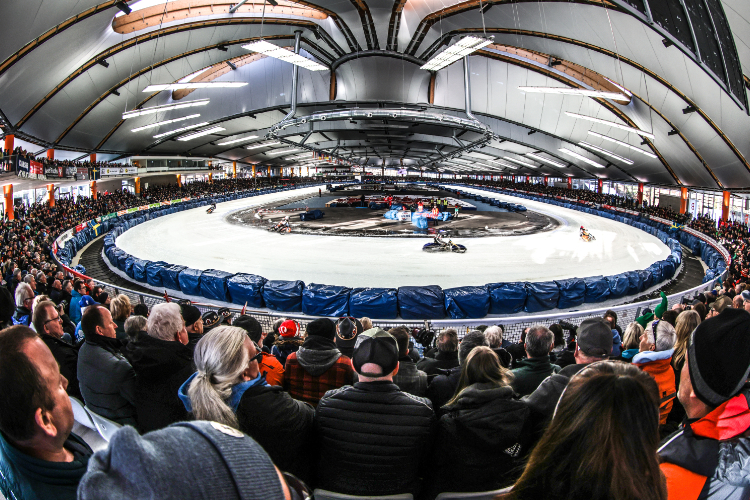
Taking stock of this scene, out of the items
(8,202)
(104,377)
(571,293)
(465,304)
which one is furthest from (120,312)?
(8,202)

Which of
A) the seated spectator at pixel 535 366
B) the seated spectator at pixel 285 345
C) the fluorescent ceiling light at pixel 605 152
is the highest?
the fluorescent ceiling light at pixel 605 152

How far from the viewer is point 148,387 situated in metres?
3.04

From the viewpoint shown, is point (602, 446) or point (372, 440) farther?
point (372, 440)

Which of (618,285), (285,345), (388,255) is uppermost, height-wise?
(285,345)

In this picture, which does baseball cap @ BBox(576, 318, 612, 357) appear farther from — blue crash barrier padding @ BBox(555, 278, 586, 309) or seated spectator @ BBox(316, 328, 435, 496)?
blue crash barrier padding @ BBox(555, 278, 586, 309)

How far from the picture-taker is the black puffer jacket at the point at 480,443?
7.88 feet

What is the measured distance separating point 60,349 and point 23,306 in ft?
13.8

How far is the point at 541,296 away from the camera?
13.6m

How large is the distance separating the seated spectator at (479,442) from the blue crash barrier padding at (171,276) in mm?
15528

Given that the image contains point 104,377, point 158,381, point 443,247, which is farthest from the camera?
point 443,247

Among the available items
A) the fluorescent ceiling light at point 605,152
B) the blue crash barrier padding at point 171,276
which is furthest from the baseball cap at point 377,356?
the fluorescent ceiling light at point 605,152

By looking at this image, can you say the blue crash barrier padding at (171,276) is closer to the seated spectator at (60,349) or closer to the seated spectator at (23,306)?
the seated spectator at (23,306)

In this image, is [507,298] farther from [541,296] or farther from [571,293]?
[571,293]

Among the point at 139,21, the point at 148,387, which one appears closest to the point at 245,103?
the point at 139,21
